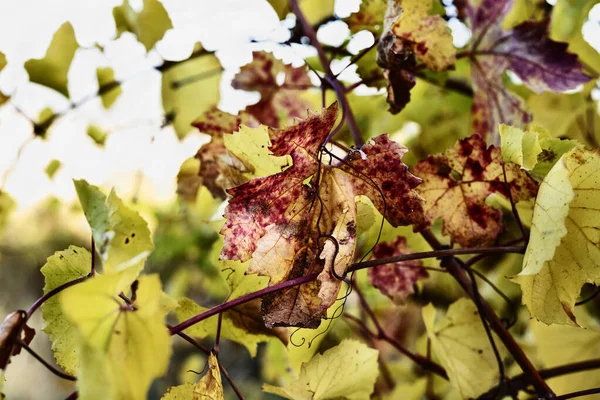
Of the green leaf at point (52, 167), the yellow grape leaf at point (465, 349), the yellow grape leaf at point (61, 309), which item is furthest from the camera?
the green leaf at point (52, 167)

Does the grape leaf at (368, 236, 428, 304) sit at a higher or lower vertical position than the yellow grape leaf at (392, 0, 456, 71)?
lower

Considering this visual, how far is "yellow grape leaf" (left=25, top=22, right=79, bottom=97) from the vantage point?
602 millimetres

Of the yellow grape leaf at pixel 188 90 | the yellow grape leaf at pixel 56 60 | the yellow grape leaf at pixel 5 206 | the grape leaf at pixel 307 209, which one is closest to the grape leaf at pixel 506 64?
the grape leaf at pixel 307 209

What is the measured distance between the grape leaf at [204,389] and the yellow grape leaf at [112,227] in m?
0.08

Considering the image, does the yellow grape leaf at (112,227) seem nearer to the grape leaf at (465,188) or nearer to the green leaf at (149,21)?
the grape leaf at (465,188)

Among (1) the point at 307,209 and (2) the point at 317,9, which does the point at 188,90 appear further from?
(1) the point at 307,209

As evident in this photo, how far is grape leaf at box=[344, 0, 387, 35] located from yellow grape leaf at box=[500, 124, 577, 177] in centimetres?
18

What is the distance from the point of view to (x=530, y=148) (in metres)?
0.33

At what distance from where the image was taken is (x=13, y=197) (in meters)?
0.72

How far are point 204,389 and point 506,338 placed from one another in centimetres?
23

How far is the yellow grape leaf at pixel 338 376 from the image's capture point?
1.30 feet

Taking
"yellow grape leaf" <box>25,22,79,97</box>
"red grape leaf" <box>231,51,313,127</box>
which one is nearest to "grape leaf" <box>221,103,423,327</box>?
"red grape leaf" <box>231,51,313,127</box>

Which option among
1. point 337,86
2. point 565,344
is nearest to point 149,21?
point 337,86

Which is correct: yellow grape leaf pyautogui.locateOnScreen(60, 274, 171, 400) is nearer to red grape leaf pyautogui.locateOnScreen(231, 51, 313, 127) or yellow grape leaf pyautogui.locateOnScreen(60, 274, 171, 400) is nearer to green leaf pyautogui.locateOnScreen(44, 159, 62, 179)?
red grape leaf pyautogui.locateOnScreen(231, 51, 313, 127)
